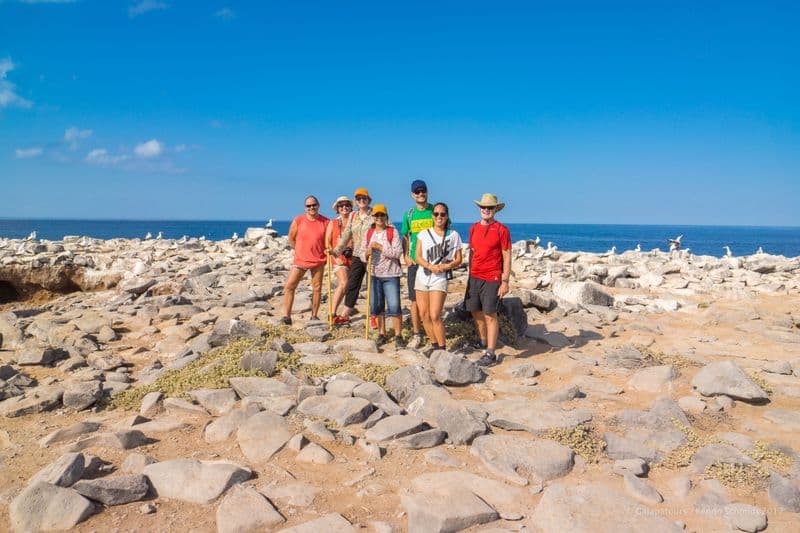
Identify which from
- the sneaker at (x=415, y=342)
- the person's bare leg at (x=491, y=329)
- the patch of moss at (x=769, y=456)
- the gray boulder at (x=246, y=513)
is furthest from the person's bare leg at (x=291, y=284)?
the patch of moss at (x=769, y=456)

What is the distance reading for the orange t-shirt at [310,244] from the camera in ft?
30.2

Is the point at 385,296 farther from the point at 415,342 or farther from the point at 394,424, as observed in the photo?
the point at 394,424

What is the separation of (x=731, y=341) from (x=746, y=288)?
7021mm

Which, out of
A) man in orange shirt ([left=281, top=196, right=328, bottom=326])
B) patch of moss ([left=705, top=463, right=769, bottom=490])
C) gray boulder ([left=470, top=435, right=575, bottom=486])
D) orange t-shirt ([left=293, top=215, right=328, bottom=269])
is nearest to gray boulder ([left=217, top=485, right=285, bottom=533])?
gray boulder ([left=470, top=435, right=575, bottom=486])

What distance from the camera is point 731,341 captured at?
31.1 feet

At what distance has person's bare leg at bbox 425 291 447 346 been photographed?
25.2ft

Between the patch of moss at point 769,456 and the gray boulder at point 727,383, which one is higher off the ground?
the gray boulder at point 727,383

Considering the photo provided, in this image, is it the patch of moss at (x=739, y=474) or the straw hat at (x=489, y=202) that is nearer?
the patch of moss at (x=739, y=474)

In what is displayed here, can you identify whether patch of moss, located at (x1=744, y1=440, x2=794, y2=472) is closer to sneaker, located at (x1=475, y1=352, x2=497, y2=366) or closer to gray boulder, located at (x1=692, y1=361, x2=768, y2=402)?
gray boulder, located at (x1=692, y1=361, x2=768, y2=402)

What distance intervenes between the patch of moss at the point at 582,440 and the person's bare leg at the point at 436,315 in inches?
107

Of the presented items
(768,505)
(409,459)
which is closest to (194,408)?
(409,459)

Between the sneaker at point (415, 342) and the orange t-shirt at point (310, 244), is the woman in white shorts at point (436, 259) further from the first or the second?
the orange t-shirt at point (310, 244)

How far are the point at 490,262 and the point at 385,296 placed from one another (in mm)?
1847

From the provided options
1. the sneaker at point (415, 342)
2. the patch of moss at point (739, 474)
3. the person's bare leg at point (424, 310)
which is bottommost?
the patch of moss at point (739, 474)
